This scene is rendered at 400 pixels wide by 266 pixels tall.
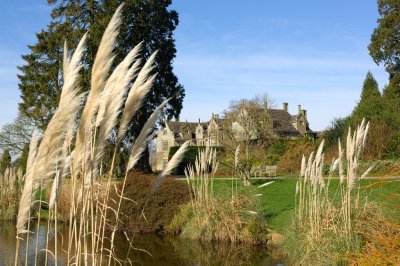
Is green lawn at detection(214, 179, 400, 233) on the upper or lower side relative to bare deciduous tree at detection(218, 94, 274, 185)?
lower

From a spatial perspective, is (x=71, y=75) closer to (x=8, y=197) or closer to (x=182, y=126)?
(x=8, y=197)

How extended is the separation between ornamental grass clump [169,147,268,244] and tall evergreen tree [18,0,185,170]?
11.4m

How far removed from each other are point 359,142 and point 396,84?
22890 mm

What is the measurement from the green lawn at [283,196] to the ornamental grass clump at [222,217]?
0.41 m

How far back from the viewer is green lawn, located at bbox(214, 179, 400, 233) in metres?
10.7

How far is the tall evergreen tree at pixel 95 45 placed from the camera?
22750mm

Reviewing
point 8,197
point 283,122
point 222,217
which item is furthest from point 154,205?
point 283,122

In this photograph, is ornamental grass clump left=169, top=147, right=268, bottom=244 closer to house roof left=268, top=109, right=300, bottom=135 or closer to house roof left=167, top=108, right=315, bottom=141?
house roof left=167, top=108, right=315, bottom=141

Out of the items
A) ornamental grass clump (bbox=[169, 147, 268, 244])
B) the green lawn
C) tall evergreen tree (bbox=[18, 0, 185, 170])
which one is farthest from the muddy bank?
tall evergreen tree (bbox=[18, 0, 185, 170])

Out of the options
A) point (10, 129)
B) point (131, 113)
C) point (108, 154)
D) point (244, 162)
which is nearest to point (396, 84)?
point (244, 162)

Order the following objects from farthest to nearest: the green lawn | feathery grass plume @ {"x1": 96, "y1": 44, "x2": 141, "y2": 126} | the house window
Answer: the house window
the green lawn
feathery grass plume @ {"x1": 96, "y1": 44, "x2": 141, "y2": 126}

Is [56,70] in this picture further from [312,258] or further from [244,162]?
[312,258]

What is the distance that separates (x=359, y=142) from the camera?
6703 millimetres

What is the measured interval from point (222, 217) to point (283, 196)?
4979 mm
